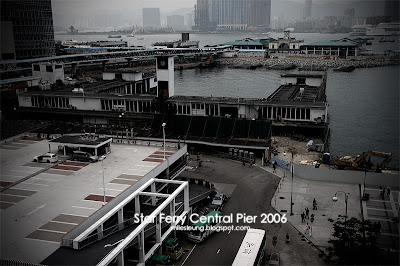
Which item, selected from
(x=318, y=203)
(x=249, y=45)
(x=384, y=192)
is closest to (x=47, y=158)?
(x=318, y=203)

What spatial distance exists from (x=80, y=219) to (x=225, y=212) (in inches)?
201

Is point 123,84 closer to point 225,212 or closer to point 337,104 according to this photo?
point 337,104

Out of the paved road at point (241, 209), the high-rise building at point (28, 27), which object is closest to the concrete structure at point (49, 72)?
the high-rise building at point (28, 27)

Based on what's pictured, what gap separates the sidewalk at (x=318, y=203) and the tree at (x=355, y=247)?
46 centimetres

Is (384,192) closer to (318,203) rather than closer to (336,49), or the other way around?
(318,203)

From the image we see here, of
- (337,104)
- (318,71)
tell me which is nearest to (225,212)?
(337,104)

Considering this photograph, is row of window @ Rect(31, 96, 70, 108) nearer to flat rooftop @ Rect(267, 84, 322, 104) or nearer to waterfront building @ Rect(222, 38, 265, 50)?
flat rooftop @ Rect(267, 84, 322, 104)

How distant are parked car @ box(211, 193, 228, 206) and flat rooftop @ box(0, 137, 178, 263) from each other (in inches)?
89.5

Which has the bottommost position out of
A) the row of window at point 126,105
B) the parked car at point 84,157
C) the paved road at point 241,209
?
the paved road at point 241,209

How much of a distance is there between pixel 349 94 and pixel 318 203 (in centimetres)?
2822

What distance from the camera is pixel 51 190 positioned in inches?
434

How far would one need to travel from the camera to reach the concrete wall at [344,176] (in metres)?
14.3

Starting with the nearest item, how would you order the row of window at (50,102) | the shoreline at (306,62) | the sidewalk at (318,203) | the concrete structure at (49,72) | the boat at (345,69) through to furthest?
the sidewalk at (318,203)
the row of window at (50,102)
the concrete structure at (49,72)
the boat at (345,69)
the shoreline at (306,62)

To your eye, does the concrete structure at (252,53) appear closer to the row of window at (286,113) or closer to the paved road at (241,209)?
the row of window at (286,113)
